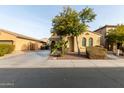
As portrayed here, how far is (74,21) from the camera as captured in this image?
83.5 feet

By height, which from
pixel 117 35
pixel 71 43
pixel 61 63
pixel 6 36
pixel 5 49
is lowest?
pixel 61 63

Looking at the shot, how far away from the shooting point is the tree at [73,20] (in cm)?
2533

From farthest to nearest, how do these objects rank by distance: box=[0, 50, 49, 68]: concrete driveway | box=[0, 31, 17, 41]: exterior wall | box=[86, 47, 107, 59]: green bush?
box=[0, 31, 17, 41]: exterior wall
box=[86, 47, 107, 59]: green bush
box=[0, 50, 49, 68]: concrete driveway

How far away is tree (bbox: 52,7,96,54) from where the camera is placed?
997 inches

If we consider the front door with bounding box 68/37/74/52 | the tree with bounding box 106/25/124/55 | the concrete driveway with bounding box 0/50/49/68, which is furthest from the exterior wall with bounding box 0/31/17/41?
the tree with bounding box 106/25/124/55

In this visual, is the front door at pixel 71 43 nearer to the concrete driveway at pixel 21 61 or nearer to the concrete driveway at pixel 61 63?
the concrete driveway at pixel 21 61

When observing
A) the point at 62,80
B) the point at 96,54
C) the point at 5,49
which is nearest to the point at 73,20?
the point at 96,54

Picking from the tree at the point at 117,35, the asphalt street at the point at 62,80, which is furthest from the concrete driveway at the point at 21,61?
the tree at the point at 117,35

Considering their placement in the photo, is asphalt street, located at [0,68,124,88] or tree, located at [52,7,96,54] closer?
asphalt street, located at [0,68,124,88]

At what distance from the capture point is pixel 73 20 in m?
25.4

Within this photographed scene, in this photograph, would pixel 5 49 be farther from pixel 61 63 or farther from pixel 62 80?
pixel 62 80

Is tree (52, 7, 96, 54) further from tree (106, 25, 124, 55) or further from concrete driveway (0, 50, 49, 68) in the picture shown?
tree (106, 25, 124, 55)
